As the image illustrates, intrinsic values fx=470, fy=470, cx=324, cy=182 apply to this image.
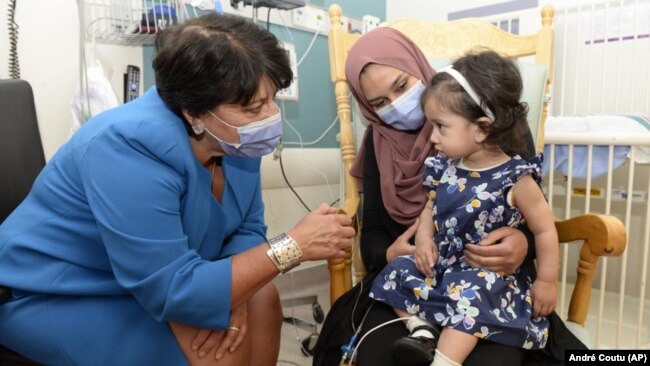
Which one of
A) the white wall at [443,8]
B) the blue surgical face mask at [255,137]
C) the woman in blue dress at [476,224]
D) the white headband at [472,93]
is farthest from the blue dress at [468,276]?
the white wall at [443,8]

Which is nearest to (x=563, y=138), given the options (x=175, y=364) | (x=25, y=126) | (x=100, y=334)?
(x=175, y=364)

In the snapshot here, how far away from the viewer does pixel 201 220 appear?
39.2 inches

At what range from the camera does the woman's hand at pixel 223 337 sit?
972 mm

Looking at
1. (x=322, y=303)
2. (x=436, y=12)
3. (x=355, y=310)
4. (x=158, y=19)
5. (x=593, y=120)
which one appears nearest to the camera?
(x=355, y=310)

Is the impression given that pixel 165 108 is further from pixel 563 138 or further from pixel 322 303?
pixel 322 303

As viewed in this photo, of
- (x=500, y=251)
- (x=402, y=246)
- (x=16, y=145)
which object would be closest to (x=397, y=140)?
(x=402, y=246)

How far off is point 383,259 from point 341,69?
697 millimetres

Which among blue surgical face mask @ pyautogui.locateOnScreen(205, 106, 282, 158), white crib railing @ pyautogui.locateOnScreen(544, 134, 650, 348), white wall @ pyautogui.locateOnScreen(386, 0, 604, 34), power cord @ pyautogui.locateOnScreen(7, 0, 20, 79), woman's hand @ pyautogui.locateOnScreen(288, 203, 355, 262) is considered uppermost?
white wall @ pyautogui.locateOnScreen(386, 0, 604, 34)

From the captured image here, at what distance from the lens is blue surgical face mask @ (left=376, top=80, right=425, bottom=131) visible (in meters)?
1.24

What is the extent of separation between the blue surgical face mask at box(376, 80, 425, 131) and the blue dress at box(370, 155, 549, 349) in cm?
14

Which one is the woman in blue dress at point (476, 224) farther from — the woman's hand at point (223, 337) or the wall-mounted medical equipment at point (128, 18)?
the wall-mounted medical equipment at point (128, 18)

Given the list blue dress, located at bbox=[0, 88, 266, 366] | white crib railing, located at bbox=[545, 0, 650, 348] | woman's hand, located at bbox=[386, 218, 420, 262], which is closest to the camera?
blue dress, located at bbox=[0, 88, 266, 366]

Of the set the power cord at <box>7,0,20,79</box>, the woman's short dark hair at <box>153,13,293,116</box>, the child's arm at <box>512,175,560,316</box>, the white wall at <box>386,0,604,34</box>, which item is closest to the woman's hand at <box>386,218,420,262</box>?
the child's arm at <box>512,175,560,316</box>

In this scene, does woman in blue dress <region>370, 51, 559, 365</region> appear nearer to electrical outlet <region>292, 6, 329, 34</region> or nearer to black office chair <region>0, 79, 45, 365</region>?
black office chair <region>0, 79, 45, 365</region>
